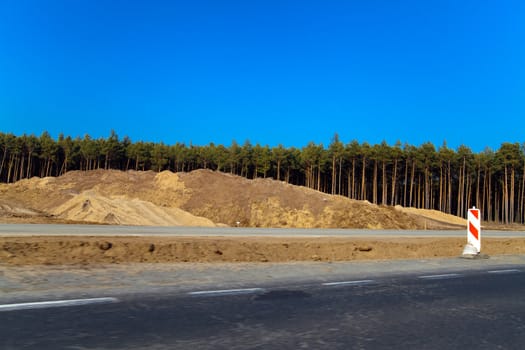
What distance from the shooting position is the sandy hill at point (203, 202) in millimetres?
35344

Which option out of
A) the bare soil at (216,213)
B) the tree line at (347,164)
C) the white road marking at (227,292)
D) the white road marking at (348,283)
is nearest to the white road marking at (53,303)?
the white road marking at (227,292)

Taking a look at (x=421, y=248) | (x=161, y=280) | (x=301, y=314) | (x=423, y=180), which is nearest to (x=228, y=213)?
(x=421, y=248)

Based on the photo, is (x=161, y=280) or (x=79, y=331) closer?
(x=79, y=331)

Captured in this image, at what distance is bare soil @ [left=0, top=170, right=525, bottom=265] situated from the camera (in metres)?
15.7

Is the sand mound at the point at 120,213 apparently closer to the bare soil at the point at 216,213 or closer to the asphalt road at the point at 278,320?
the bare soil at the point at 216,213

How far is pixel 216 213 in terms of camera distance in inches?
1708

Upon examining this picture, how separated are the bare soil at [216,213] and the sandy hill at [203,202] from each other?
103 mm

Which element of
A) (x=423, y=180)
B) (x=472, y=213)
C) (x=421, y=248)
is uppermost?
(x=423, y=180)

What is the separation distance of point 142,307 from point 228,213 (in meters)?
37.5

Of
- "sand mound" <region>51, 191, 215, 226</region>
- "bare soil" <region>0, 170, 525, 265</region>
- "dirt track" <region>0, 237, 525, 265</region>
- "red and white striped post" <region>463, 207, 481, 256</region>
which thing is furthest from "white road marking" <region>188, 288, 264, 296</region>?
"sand mound" <region>51, 191, 215, 226</region>

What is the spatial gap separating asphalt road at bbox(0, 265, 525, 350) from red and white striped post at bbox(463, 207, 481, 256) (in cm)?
666

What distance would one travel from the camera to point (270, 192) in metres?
46.9

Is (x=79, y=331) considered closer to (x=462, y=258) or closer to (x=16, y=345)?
(x=16, y=345)

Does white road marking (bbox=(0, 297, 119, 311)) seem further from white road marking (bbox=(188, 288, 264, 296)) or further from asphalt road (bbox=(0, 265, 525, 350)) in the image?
white road marking (bbox=(188, 288, 264, 296))
